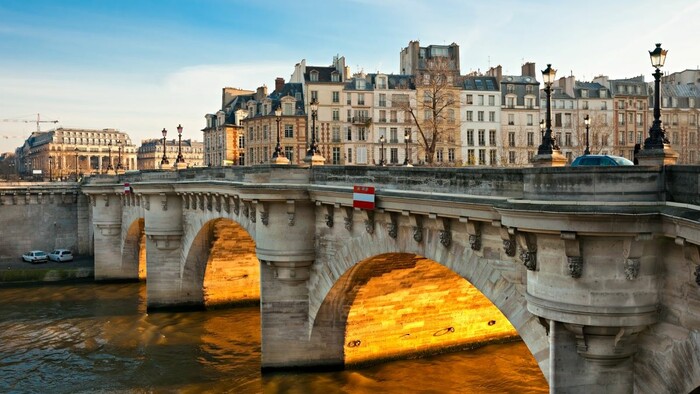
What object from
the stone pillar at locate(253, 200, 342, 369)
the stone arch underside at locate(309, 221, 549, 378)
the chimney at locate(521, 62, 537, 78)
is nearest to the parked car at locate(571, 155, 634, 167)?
the stone arch underside at locate(309, 221, 549, 378)

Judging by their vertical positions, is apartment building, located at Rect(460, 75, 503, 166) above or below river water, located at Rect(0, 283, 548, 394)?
above

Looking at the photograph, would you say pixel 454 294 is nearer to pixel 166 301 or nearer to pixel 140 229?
pixel 166 301

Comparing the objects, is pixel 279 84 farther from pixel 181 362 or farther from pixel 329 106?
pixel 181 362

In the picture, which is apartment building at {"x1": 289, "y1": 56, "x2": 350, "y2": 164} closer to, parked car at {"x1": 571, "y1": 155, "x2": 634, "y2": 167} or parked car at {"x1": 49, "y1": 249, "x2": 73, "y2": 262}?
parked car at {"x1": 49, "y1": 249, "x2": 73, "y2": 262}

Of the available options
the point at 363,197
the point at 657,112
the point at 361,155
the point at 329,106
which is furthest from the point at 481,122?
the point at 657,112

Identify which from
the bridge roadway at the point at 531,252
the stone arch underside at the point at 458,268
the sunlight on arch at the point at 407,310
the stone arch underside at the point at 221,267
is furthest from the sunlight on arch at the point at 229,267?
the stone arch underside at the point at 458,268

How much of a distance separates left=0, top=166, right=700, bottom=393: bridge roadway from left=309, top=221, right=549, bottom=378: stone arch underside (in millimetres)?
40

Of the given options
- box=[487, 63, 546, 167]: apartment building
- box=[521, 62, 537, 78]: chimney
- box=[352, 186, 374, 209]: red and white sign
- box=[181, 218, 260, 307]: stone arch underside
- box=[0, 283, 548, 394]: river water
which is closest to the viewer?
box=[352, 186, 374, 209]: red and white sign

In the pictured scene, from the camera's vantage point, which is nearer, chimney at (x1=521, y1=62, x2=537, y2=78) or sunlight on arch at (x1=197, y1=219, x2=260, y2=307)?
sunlight on arch at (x1=197, y1=219, x2=260, y2=307)

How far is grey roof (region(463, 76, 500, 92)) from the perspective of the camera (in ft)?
236

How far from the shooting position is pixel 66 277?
4900cm

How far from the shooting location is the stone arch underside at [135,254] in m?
47.9

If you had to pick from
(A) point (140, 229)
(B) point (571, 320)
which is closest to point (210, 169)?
(A) point (140, 229)

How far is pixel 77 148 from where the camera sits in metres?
158
